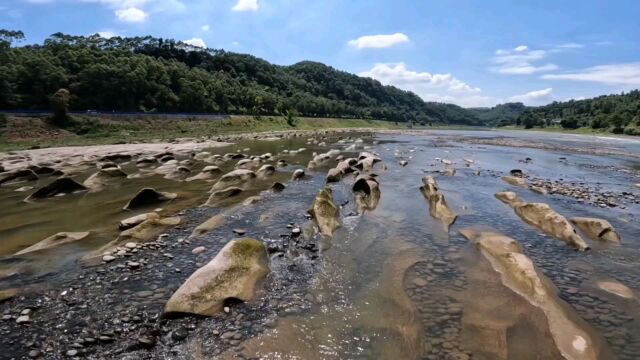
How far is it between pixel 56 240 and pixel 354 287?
508 inches

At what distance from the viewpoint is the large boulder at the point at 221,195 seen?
25094mm

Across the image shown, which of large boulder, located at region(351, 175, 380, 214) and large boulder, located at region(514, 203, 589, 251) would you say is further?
large boulder, located at region(351, 175, 380, 214)

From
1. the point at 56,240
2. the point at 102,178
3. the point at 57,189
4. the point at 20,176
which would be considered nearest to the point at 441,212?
the point at 56,240

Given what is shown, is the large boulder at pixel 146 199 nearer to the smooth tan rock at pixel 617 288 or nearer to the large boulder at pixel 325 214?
the large boulder at pixel 325 214

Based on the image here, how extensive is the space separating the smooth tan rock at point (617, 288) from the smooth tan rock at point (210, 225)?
52.5 feet

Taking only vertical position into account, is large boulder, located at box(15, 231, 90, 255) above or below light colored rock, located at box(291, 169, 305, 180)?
below

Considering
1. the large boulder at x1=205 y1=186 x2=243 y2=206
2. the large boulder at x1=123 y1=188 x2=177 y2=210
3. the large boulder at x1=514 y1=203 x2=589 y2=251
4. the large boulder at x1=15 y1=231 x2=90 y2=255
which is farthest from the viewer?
the large boulder at x1=205 y1=186 x2=243 y2=206

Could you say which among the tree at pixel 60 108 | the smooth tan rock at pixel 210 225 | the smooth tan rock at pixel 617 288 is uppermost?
the tree at pixel 60 108

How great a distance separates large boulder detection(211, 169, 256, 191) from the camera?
2980cm

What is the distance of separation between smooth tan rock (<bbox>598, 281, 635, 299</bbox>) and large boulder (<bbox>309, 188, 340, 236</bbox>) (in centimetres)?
1067

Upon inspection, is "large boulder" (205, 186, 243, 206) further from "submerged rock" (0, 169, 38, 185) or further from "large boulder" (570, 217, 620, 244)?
"large boulder" (570, 217, 620, 244)

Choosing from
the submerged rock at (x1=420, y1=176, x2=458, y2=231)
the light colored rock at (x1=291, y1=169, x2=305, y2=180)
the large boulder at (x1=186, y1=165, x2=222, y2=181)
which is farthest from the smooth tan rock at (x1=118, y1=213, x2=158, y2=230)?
the light colored rock at (x1=291, y1=169, x2=305, y2=180)

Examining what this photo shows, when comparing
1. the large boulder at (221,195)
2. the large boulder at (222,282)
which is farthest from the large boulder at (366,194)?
the large boulder at (222,282)

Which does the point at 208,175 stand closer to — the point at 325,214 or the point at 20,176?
the point at 20,176
